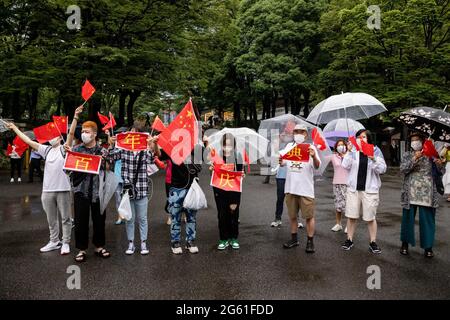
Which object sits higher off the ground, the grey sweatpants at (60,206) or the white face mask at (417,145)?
the white face mask at (417,145)

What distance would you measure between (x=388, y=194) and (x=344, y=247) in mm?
6985

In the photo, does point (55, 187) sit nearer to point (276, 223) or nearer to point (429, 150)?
point (276, 223)

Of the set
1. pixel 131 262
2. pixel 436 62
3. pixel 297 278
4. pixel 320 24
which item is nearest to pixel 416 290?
pixel 297 278

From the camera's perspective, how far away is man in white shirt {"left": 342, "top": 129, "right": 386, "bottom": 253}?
5730 millimetres

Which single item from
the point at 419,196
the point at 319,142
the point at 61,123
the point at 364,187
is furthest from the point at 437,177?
the point at 61,123

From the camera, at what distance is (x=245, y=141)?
22.1 ft

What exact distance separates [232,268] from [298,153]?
76.4 inches

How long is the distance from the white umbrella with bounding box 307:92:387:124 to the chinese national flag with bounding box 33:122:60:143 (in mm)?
4366

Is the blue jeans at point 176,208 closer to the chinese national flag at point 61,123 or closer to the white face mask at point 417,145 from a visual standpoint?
the chinese national flag at point 61,123

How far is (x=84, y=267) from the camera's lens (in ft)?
16.6

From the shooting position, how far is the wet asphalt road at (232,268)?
426 centimetres

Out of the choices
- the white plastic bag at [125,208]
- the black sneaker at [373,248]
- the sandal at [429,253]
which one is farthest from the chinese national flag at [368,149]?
the white plastic bag at [125,208]

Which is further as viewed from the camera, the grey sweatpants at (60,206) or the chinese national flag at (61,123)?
the chinese national flag at (61,123)

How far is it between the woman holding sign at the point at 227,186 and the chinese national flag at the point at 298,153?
30.9 inches
